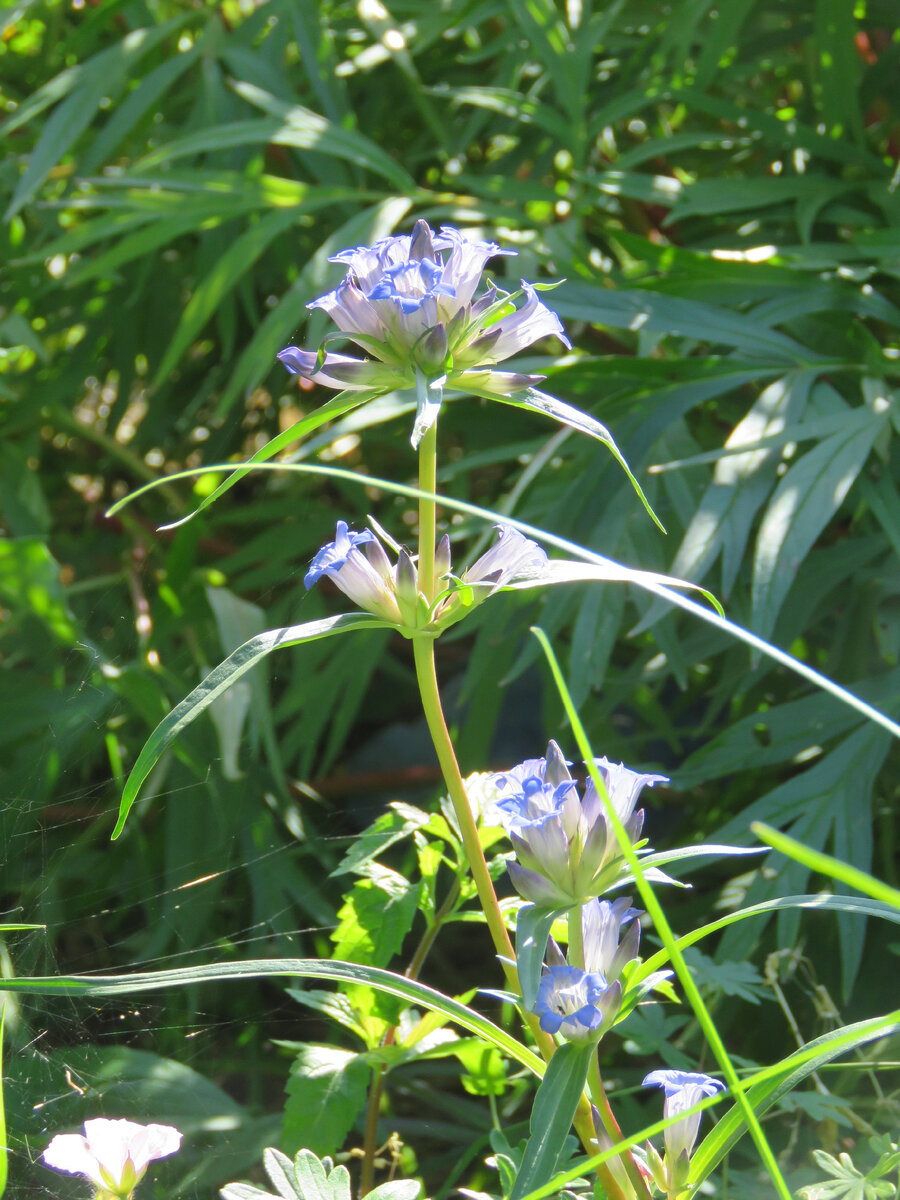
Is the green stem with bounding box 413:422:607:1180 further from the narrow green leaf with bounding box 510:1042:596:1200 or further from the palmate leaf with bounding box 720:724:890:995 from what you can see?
the palmate leaf with bounding box 720:724:890:995

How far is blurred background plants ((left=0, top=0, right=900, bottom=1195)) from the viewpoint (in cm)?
53

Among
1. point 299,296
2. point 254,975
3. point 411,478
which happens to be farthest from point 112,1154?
point 411,478

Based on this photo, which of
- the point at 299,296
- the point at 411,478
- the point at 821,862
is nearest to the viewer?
the point at 821,862

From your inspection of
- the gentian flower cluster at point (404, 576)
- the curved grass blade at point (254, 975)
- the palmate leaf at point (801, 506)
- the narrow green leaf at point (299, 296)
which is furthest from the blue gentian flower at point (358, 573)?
the narrow green leaf at point (299, 296)

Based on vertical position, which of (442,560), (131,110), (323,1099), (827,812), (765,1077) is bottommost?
(827,812)

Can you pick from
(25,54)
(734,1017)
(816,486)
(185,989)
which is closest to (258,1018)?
(185,989)

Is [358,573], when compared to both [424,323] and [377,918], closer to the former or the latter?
[424,323]

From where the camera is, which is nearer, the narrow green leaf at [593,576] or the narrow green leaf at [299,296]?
the narrow green leaf at [593,576]

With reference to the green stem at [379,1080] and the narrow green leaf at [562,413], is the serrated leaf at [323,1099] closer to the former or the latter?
the green stem at [379,1080]

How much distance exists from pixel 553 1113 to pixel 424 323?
207 mm

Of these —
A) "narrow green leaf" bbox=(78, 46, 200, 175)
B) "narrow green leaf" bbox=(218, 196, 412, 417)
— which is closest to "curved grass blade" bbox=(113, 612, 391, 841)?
"narrow green leaf" bbox=(218, 196, 412, 417)

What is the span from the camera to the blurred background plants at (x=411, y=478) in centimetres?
53

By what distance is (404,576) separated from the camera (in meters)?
0.30

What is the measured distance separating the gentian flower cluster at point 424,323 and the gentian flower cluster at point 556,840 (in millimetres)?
110
